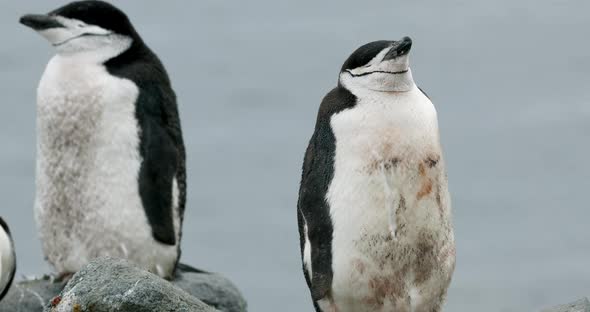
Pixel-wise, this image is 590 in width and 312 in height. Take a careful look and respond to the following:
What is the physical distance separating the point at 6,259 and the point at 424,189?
2.27 meters

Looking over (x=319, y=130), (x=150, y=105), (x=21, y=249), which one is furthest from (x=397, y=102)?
(x=21, y=249)

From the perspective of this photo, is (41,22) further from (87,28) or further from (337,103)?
(337,103)

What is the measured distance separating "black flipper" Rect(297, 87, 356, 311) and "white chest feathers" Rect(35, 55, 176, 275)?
1.74 m

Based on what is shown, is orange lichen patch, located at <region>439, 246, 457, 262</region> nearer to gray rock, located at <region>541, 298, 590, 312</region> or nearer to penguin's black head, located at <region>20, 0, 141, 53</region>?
gray rock, located at <region>541, 298, 590, 312</region>

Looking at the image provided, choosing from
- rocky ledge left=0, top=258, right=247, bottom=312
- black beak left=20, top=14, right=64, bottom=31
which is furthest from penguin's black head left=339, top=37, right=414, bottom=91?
black beak left=20, top=14, right=64, bottom=31

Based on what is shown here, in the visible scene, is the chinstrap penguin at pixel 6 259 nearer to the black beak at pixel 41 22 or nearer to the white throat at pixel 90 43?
the white throat at pixel 90 43

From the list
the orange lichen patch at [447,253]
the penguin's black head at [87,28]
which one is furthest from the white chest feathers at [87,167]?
the orange lichen patch at [447,253]

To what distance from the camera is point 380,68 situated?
7.29 metres

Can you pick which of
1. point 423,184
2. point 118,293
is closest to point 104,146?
point 423,184

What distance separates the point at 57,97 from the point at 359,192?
212 cm

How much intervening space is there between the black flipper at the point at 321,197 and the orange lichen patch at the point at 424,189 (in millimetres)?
383

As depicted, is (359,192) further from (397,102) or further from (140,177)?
(140,177)

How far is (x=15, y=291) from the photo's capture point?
902 cm

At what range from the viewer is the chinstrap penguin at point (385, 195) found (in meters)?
7.25
